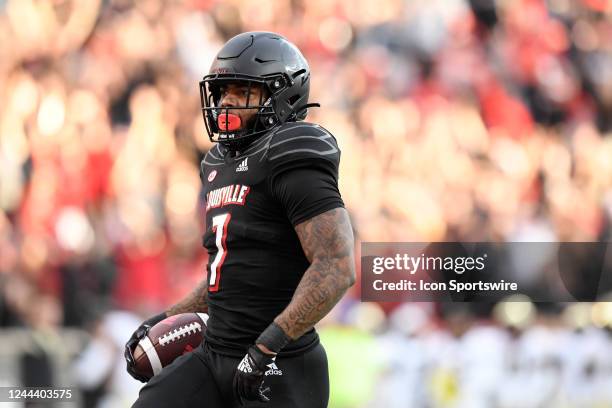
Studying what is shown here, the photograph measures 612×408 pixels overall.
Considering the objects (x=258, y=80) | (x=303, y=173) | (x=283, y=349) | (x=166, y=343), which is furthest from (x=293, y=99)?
(x=166, y=343)

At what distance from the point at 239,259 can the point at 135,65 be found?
3197mm

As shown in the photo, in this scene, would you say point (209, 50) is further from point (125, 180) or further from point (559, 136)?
point (559, 136)

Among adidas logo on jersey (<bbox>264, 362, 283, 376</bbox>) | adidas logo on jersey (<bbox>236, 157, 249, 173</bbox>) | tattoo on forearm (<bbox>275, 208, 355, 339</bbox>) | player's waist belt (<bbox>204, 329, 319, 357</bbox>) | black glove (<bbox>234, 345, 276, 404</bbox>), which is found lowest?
adidas logo on jersey (<bbox>264, 362, 283, 376</bbox>)

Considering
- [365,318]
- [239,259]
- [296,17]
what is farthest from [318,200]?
[296,17]

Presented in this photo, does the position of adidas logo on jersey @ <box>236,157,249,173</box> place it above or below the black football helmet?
below

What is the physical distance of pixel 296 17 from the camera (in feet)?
17.8

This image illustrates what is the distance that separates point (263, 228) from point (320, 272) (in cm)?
22

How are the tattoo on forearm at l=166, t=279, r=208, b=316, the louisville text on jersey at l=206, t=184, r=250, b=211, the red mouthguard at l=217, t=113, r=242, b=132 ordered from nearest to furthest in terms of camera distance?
1. the louisville text on jersey at l=206, t=184, r=250, b=211
2. the red mouthguard at l=217, t=113, r=242, b=132
3. the tattoo on forearm at l=166, t=279, r=208, b=316

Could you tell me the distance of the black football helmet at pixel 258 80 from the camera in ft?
8.86

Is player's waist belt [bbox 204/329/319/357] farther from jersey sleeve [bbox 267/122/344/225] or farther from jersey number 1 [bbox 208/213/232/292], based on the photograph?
jersey sleeve [bbox 267/122/344/225]

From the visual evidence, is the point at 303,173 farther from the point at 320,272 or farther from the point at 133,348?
the point at 133,348

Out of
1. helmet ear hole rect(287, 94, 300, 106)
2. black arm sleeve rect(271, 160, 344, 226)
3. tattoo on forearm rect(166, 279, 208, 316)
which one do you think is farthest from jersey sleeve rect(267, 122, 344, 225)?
tattoo on forearm rect(166, 279, 208, 316)

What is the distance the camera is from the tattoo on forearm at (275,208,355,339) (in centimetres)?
240

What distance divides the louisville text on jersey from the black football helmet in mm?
145
